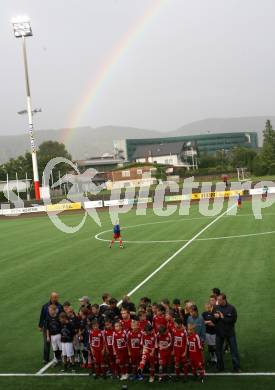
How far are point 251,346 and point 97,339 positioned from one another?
3634 mm

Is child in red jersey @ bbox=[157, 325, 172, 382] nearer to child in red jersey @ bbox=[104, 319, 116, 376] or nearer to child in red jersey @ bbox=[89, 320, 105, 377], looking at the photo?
child in red jersey @ bbox=[104, 319, 116, 376]

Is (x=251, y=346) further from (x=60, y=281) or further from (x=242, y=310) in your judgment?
(x=60, y=281)

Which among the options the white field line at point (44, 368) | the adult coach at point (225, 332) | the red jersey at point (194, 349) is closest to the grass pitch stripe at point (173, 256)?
the white field line at point (44, 368)

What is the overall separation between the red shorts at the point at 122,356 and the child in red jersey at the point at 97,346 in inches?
14.2

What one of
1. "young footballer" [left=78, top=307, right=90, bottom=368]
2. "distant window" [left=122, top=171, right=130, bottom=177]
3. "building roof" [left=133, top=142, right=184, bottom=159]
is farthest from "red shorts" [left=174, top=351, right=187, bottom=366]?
"building roof" [left=133, top=142, right=184, bottom=159]

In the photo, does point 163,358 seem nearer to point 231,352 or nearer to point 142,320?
point 142,320

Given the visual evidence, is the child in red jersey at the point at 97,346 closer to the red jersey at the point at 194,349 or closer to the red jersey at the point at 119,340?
the red jersey at the point at 119,340

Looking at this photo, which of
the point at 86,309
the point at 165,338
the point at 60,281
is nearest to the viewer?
the point at 165,338

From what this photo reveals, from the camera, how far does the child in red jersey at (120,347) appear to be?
1100cm

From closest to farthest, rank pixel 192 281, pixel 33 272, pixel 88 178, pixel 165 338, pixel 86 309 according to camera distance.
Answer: pixel 165 338 → pixel 86 309 → pixel 192 281 → pixel 33 272 → pixel 88 178

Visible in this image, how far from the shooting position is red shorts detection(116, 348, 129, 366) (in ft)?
36.4

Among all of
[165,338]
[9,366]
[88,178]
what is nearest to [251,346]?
[165,338]

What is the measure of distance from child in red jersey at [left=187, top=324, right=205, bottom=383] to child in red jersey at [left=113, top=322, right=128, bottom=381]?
4.52 ft

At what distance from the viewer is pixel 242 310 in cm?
1483
